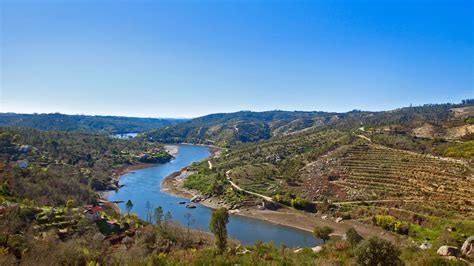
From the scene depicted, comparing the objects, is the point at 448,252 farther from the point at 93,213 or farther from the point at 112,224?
the point at 93,213

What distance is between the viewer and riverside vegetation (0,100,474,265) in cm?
2316

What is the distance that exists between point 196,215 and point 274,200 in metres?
16.4

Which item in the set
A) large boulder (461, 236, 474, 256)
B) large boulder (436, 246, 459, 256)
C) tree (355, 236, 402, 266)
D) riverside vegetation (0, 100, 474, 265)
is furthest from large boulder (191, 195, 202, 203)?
tree (355, 236, 402, 266)

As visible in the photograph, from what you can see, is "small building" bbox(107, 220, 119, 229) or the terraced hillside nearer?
"small building" bbox(107, 220, 119, 229)

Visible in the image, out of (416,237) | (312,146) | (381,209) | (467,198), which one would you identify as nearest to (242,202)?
(381,209)

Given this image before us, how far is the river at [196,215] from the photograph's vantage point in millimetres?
52656

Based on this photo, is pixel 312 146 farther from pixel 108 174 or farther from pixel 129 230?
pixel 129 230

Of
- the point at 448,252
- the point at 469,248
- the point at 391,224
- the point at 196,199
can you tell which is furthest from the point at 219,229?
the point at 196,199

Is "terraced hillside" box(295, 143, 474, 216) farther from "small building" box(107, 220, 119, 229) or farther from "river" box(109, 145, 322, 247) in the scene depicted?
"small building" box(107, 220, 119, 229)

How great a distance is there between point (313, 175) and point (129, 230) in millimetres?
45479

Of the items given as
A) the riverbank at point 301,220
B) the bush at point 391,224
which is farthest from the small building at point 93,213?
the bush at point 391,224

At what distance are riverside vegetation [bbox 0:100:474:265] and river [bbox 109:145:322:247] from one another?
17.1 feet

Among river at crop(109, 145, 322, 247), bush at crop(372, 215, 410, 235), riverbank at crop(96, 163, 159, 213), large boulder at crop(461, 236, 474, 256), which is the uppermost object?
large boulder at crop(461, 236, 474, 256)

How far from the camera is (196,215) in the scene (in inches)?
2601
